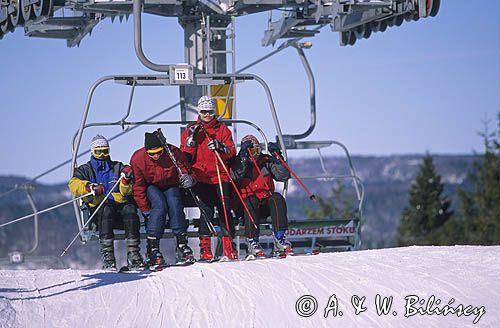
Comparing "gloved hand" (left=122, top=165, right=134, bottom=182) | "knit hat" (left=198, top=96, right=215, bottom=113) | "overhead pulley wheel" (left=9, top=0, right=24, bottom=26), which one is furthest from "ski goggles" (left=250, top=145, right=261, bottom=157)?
"overhead pulley wheel" (left=9, top=0, right=24, bottom=26)

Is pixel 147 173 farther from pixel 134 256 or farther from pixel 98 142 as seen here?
pixel 134 256

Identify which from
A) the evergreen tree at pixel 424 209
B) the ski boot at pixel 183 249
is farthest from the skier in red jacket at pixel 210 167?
the evergreen tree at pixel 424 209

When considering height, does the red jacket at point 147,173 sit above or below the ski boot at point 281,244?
above

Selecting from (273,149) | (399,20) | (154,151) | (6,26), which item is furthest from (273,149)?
(6,26)

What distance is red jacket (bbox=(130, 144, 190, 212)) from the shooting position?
11789mm

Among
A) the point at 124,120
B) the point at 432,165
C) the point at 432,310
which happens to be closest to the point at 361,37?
the point at 124,120

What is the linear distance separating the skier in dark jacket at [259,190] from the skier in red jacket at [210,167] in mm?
164

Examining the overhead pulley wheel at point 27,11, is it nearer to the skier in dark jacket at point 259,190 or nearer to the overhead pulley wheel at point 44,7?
the overhead pulley wheel at point 44,7

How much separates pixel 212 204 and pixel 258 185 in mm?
563

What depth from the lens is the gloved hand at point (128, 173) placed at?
11.6 m

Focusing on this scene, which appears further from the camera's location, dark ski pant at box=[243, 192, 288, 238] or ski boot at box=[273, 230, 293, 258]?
ski boot at box=[273, 230, 293, 258]

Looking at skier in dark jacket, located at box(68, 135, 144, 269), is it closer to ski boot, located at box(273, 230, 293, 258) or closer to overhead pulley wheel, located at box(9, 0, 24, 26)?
ski boot, located at box(273, 230, 293, 258)

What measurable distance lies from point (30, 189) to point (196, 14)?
17.6 feet

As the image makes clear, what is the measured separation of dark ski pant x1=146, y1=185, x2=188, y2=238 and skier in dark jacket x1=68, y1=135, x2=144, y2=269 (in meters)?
0.18
